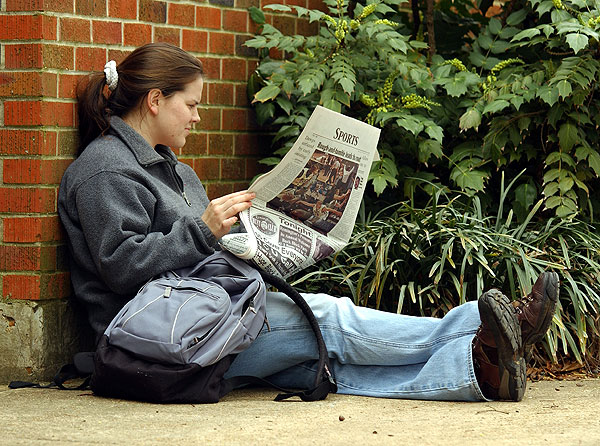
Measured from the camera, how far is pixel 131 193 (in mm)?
3131

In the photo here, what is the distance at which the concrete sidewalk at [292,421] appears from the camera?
8.41 ft

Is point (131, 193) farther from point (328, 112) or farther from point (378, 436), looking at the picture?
point (378, 436)

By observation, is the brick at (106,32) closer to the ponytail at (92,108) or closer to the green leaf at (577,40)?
the ponytail at (92,108)

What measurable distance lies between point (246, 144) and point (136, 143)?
1.30m

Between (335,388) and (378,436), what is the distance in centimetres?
62

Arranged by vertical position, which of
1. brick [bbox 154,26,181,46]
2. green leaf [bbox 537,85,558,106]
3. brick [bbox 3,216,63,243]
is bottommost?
brick [bbox 3,216,63,243]

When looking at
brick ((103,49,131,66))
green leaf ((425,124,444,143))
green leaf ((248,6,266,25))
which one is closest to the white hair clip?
brick ((103,49,131,66))

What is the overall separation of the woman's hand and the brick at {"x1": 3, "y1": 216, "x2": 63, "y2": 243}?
65 cm

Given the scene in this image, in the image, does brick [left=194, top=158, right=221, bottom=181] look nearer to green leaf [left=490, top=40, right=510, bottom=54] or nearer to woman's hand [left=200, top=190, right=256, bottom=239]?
woman's hand [left=200, top=190, right=256, bottom=239]

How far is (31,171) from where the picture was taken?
3.36 metres

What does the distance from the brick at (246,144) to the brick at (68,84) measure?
117 centimetres

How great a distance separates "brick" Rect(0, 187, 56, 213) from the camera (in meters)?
3.35

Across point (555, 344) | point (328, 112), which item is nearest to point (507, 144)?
point (555, 344)

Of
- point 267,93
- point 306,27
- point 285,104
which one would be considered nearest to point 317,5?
point 306,27
